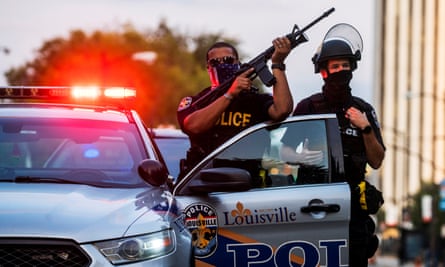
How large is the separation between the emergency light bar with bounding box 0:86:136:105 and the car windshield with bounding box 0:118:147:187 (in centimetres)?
38

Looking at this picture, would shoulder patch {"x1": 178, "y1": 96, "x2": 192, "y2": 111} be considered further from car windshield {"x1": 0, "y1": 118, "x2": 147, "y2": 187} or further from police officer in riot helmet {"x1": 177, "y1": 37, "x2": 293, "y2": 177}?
car windshield {"x1": 0, "y1": 118, "x2": 147, "y2": 187}

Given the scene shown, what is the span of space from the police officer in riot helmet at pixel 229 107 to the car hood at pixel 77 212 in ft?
4.60

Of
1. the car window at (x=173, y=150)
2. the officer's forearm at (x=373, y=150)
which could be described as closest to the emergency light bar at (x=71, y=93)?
the officer's forearm at (x=373, y=150)

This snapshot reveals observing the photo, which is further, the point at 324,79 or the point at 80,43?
the point at 80,43

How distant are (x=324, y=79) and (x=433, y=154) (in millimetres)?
119064

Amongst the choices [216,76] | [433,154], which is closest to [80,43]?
[433,154]

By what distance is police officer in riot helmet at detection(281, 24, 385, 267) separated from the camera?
7625 mm

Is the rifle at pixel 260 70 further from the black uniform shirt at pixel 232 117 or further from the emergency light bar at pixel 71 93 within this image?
the emergency light bar at pixel 71 93

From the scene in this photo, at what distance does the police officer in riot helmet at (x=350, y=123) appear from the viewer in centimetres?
762

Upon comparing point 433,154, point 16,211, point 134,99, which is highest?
point 134,99

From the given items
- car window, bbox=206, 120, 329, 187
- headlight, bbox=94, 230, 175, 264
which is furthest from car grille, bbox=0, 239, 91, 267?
car window, bbox=206, 120, 329, 187

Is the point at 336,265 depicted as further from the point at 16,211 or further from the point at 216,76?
the point at 16,211

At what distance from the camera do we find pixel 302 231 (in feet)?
23.9

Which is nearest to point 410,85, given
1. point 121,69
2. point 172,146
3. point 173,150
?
point 121,69
